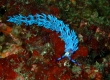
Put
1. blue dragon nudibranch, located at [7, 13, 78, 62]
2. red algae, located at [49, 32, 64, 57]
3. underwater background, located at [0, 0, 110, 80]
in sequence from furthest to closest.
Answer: blue dragon nudibranch, located at [7, 13, 78, 62], red algae, located at [49, 32, 64, 57], underwater background, located at [0, 0, 110, 80]

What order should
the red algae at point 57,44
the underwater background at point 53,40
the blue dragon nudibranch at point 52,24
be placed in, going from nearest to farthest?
the underwater background at point 53,40 < the red algae at point 57,44 < the blue dragon nudibranch at point 52,24

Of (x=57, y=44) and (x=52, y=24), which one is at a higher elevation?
(x=52, y=24)

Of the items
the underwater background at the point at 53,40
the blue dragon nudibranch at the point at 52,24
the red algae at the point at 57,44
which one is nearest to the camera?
the underwater background at the point at 53,40

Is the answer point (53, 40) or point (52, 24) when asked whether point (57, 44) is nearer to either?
point (53, 40)

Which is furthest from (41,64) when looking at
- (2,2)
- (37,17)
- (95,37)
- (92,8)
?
(92,8)

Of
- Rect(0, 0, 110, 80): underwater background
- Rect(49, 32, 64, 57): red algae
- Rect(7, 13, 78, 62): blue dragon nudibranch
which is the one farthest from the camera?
Rect(7, 13, 78, 62): blue dragon nudibranch

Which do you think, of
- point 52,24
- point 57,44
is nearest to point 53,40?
point 57,44

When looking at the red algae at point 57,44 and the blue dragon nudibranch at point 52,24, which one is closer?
the red algae at point 57,44

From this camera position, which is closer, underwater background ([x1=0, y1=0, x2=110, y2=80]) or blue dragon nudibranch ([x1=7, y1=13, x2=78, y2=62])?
underwater background ([x1=0, y1=0, x2=110, y2=80])

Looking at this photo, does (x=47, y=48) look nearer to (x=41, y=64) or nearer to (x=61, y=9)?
(x=41, y=64)

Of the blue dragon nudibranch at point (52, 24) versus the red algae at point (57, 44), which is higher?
the blue dragon nudibranch at point (52, 24)

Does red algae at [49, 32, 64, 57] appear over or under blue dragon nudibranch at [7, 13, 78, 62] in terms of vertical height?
under
